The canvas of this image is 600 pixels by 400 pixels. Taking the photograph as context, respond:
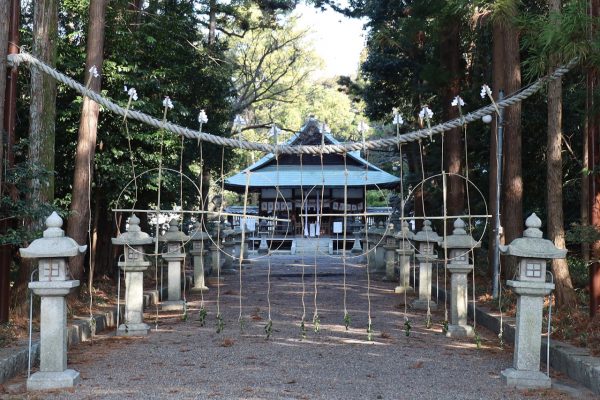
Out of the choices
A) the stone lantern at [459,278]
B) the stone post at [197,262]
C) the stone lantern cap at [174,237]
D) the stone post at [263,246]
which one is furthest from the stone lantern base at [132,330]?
the stone post at [263,246]

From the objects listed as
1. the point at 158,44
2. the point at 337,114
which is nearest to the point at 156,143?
the point at 158,44

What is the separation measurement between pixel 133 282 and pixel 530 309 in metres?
4.93

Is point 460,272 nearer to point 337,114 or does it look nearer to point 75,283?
point 75,283

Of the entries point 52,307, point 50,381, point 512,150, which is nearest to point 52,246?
point 52,307

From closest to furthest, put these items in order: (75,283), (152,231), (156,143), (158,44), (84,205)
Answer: (75,283), (84,205), (156,143), (158,44), (152,231)

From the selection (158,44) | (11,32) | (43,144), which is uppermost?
(158,44)

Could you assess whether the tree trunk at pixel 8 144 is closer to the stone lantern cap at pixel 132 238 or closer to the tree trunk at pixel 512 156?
the stone lantern cap at pixel 132 238

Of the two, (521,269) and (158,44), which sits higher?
(158,44)

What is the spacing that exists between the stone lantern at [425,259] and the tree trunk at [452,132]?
4084mm

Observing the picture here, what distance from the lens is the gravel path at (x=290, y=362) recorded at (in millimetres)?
5914

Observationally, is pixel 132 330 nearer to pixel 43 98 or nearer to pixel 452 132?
pixel 43 98

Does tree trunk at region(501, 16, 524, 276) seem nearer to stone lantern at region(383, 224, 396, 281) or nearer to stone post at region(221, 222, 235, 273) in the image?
A: stone lantern at region(383, 224, 396, 281)

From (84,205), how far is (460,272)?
5.18 m

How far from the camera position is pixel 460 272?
348 inches
